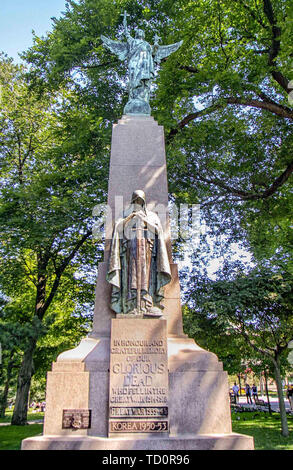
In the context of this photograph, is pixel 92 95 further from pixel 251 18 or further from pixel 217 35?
pixel 251 18

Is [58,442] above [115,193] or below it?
below

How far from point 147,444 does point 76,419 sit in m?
A: 1.12

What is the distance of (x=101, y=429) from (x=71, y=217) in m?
10.0

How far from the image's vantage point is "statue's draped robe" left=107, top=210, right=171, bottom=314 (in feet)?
21.3

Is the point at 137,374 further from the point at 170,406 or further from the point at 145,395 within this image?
the point at 170,406

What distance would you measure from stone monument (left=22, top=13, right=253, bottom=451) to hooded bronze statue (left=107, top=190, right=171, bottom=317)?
0.02 meters

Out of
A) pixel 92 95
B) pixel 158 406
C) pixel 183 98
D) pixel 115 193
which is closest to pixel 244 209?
pixel 183 98

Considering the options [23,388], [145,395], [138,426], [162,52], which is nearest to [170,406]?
[145,395]

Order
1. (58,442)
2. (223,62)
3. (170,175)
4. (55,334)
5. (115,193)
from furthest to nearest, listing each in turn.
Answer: (55,334) → (170,175) → (223,62) → (115,193) → (58,442)

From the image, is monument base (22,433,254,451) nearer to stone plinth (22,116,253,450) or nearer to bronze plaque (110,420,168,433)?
stone plinth (22,116,253,450)

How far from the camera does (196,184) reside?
1622 cm

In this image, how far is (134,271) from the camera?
21.5 feet

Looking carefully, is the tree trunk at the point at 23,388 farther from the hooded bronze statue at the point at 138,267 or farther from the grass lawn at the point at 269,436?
the hooded bronze statue at the point at 138,267

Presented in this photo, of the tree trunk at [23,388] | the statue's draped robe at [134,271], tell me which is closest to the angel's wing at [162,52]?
the statue's draped robe at [134,271]
